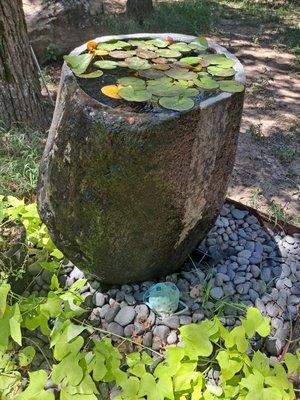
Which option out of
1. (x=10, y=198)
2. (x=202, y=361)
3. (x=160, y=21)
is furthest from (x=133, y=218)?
(x=160, y=21)

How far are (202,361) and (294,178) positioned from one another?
215 centimetres

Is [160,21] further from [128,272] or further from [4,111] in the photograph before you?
[128,272]

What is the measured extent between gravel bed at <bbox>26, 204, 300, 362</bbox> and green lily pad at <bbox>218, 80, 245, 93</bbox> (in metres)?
1.02

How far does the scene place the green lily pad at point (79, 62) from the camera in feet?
7.39

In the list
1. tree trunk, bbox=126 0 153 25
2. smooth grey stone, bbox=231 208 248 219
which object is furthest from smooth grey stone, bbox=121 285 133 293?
tree trunk, bbox=126 0 153 25

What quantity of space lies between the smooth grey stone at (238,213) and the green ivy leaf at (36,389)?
159 cm

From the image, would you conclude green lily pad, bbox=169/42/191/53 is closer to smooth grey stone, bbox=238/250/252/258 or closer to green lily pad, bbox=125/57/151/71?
green lily pad, bbox=125/57/151/71

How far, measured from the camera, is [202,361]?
7.64 feet

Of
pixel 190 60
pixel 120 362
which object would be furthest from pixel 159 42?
pixel 120 362

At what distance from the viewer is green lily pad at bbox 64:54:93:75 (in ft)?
7.39

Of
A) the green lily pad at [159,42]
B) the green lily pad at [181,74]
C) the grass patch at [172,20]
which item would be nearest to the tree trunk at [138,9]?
the grass patch at [172,20]

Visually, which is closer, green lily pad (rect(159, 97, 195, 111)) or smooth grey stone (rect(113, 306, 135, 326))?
green lily pad (rect(159, 97, 195, 111))

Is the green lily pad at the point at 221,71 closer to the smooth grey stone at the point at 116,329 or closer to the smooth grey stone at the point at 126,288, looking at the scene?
the smooth grey stone at the point at 126,288

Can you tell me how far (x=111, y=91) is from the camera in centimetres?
216
